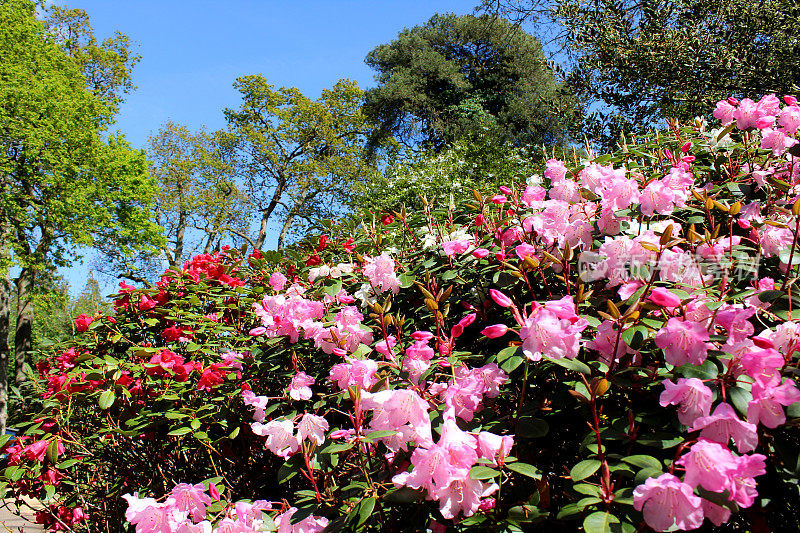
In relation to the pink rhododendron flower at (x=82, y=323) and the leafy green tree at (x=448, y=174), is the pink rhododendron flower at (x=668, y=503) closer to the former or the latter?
the pink rhododendron flower at (x=82, y=323)

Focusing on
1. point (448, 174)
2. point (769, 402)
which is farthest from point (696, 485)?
point (448, 174)

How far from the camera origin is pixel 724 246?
1503 millimetres

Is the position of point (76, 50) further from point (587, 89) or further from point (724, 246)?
point (724, 246)

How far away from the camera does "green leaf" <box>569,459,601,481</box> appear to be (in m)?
1.03

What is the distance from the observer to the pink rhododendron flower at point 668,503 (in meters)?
0.88

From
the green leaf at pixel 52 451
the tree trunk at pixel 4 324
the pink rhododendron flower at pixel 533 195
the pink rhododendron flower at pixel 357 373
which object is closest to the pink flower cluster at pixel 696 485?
the pink rhododendron flower at pixel 357 373

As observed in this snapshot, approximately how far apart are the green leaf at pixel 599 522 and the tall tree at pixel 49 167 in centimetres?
1458

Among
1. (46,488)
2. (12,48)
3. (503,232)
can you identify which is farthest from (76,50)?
(503,232)

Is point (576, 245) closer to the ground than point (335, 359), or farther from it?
farther from it

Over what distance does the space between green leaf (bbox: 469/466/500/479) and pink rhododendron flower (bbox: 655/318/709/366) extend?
1.45 feet

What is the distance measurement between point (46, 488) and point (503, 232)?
2.57 meters

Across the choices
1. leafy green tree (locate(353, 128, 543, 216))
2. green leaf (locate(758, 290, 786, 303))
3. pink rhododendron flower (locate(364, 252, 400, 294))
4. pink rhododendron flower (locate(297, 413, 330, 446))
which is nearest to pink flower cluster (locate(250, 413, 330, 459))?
pink rhododendron flower (locate(297, 413, 330, 446))

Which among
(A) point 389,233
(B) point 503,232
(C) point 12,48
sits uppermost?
(C) point 12,48

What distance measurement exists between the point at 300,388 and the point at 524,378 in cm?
87
